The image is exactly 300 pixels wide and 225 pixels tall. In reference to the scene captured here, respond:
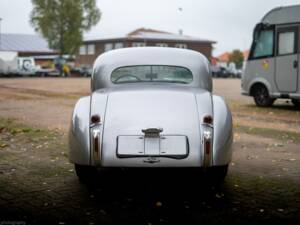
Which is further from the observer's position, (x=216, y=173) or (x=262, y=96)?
(x=262, y=96)

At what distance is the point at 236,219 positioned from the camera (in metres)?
4.46

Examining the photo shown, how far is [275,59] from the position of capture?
15125 millimetres

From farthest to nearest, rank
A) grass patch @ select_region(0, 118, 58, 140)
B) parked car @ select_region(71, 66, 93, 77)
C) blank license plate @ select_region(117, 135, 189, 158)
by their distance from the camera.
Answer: parked car @ select_region(71, 66, 93, 77)
grass patch @ select_region(0, 118, 58, 140)
blank license plate @ select_region(117, 135, 189, 158)

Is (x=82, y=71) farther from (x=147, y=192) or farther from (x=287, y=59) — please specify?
(x=147, y=192)

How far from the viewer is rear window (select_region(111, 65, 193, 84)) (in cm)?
622

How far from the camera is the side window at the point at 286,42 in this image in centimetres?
1462

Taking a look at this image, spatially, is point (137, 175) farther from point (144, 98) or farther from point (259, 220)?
point (259, 220)

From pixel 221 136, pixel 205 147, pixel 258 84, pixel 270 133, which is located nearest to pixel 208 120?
pixel 221 136

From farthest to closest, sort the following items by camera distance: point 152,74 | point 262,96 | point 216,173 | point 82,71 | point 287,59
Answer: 1. point 82,71
2. point 262,96
3. point 287,59
4. point 152,74
5. point 216,173

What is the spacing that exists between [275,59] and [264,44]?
726 mm

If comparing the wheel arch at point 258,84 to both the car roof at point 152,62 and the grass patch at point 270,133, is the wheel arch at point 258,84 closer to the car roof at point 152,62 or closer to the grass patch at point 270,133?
the grass patch at point 270,133

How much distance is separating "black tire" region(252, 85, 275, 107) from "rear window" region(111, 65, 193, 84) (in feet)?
32.8

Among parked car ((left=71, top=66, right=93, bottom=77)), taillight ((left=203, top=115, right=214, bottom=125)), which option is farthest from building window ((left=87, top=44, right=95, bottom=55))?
taillight ((left=203, top=115, right=214, bottom=125))

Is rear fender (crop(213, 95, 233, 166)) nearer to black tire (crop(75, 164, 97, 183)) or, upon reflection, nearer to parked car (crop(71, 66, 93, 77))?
black tire (crop(75, 164, 97, 183))
